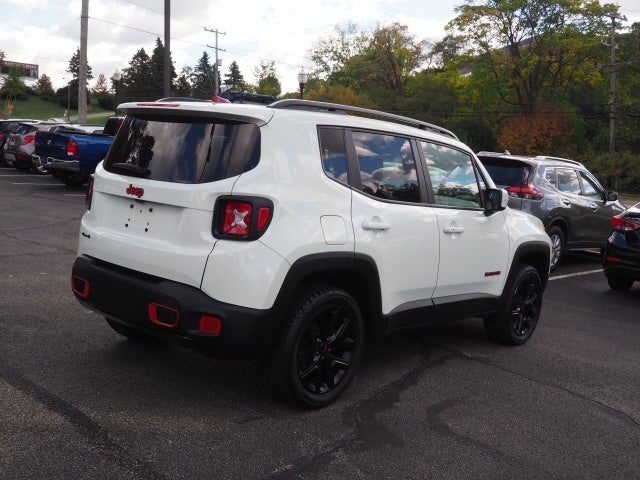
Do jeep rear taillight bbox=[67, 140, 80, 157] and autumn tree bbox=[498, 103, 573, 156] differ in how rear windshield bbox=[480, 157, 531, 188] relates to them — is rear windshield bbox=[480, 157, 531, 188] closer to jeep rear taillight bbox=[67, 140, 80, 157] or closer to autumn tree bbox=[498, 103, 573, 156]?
jeep rear taillight bbox=[67, 140, 80, 157]

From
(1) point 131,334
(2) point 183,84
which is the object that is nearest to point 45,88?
(2) point 183,84

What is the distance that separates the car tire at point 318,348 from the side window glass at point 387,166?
0.76 meters

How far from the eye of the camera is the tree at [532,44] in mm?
51594

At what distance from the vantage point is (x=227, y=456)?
332cm

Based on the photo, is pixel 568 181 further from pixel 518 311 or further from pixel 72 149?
pixel 72 149

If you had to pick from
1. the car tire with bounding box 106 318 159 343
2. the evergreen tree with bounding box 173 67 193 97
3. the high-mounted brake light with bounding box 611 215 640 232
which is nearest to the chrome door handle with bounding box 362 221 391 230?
the car tire with bounding box 106 318 159 343

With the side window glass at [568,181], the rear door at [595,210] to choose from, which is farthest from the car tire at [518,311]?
the rear door at [595,210]

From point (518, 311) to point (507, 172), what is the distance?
4.43m

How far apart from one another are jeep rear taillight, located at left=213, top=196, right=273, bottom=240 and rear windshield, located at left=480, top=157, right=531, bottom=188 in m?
6.76

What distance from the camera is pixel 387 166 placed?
4.43m

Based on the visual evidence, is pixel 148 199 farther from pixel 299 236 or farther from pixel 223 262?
pixel 299 236

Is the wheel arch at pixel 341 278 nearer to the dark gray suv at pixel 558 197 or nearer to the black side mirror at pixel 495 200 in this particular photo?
the black side mirror at pixel 495 200

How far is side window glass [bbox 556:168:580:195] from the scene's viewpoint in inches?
398

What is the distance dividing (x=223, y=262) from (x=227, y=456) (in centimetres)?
99
